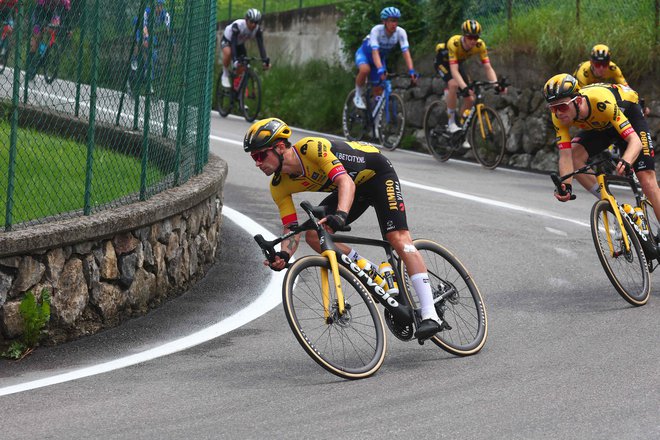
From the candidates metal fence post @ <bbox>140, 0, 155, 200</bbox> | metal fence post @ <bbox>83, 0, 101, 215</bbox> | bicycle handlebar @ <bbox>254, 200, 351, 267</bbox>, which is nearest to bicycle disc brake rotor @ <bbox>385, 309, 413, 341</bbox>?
bicycle handlebar @ <bbox>254, 200, 351, 267</bbox>

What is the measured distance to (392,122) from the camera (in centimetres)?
1952

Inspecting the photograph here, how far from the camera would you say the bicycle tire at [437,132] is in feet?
60.8

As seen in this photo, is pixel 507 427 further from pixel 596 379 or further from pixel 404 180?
pixel 404 180

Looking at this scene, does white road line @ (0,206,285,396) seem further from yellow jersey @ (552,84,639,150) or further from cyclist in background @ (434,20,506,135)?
cyclist in background @ (434,20,506,135)

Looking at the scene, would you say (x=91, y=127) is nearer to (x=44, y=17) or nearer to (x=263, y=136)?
(x=44, y=17)

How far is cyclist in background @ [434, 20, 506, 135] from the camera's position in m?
17.4

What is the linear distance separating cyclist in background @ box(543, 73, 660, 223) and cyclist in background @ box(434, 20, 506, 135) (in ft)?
23.9

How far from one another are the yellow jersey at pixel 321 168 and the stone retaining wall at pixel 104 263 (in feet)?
5.17

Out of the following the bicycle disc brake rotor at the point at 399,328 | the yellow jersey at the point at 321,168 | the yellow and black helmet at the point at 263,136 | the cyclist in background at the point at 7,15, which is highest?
A: the cyclist in background at the point at 7,15

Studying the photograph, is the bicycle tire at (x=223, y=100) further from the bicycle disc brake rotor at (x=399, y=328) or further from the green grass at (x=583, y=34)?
the bicycle disc brake rotor at (x=399, y=328)

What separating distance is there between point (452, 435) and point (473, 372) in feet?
4.42

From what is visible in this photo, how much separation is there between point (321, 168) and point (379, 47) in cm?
1161

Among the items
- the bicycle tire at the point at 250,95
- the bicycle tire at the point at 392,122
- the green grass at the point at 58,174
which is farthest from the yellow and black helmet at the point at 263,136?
the bicycle tire at the point at 250,95

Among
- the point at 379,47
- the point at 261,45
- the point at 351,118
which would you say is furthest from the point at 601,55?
the point at 261,45
